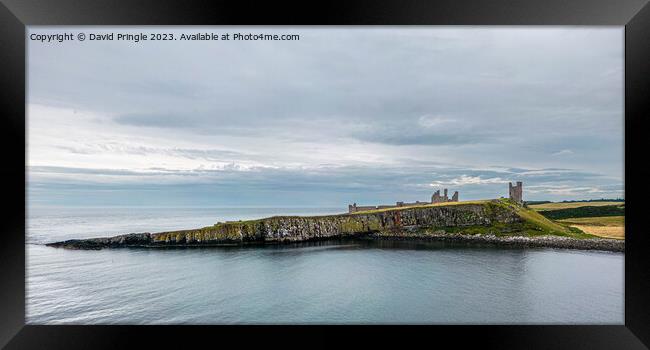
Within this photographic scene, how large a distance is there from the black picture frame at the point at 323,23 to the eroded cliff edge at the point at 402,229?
2696cm

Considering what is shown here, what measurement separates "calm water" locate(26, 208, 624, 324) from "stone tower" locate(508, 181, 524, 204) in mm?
14468

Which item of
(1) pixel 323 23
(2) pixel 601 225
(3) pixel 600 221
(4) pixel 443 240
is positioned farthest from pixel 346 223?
(1) pixel 323 23

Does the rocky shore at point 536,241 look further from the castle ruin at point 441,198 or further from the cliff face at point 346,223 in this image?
the castle ruin at point 441,198

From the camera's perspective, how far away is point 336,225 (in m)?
35.9

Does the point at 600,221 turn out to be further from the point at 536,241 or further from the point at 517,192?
the point at 536,241

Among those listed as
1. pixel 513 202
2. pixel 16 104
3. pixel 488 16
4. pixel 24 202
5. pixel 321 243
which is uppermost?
pixel 488 16

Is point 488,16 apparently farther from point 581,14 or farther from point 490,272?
point 490,272

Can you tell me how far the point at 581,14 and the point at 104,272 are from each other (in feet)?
77.3

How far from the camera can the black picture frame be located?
3.55 m

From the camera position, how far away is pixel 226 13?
11.9ft

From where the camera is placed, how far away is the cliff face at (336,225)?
28.7 metres

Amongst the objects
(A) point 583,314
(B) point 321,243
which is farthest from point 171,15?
(B) point 321,243

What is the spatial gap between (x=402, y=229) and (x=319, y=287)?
986 inches

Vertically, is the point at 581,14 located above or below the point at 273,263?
above
